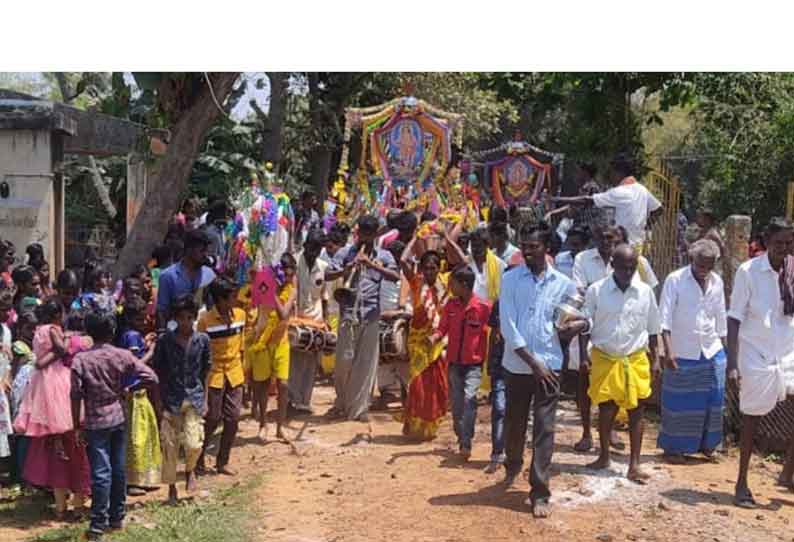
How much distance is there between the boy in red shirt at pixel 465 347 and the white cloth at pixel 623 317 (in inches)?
35.3

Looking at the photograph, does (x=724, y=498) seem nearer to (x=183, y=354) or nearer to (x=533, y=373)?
(x=533, y=373)

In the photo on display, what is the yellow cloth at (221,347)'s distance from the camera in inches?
272

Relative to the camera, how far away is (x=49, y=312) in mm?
6121

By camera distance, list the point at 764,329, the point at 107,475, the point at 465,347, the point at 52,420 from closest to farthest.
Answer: the point at 107,475, the point at 52,420, the point at 764,329, the point at 465,347

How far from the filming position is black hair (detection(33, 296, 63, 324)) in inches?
241

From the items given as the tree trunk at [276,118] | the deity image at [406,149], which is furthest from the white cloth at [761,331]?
the tree trunk at [276,118]

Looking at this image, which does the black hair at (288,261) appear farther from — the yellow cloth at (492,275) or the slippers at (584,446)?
the slippers at (584,446)

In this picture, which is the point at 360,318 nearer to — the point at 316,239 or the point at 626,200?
the point at 316,239

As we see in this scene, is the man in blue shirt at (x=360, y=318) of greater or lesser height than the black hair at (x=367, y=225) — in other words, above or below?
below

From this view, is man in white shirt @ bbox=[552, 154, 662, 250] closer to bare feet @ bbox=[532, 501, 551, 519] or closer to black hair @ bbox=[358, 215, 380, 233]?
black hair @ bbox=[358, 215, 380, 233]

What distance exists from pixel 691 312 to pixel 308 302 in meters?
3.42

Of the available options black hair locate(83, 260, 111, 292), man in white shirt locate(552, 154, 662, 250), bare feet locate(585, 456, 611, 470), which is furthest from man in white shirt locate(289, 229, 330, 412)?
bare feet locate(585, 456, 611, 470)

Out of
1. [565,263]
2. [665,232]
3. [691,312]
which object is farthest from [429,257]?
[665,232]

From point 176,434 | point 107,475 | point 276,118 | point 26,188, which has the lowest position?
point 107,475
